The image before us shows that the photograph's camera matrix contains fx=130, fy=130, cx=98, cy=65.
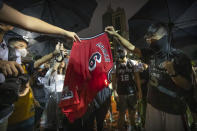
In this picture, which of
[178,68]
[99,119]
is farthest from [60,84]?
[178,68]

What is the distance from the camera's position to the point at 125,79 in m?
4.07

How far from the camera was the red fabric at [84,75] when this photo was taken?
2.21 meters

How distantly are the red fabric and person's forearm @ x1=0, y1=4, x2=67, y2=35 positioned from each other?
4.18 ft

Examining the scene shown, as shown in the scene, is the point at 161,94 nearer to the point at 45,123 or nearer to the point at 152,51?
the point at 152,51

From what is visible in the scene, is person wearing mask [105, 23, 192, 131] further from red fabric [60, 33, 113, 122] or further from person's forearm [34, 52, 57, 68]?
person's forearm [34, 52, 57, 68]

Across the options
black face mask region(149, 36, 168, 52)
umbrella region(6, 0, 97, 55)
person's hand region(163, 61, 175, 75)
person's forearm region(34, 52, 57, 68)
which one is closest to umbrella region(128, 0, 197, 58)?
black face mask region(149, 36, 168, 52)

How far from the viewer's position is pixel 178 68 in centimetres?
215

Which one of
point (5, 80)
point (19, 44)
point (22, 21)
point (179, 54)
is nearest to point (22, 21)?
point (22, 21)

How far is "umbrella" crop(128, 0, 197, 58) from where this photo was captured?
271cm

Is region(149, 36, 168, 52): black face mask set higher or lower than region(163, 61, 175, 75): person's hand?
higher

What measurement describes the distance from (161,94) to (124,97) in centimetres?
188

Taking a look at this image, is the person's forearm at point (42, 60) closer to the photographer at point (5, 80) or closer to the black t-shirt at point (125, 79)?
the photographer at point (5, 80)

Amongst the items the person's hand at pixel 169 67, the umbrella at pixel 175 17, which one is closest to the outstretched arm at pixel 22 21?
the person's hand at pixel 169 67

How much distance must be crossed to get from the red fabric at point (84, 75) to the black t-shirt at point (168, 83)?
85 cm
